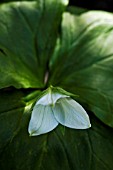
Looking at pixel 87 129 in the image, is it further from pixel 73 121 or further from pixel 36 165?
pixel 36 165

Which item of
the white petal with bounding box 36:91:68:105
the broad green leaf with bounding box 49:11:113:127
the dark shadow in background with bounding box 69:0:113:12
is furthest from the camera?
the dark shadow in background with bounding box 69:0:113:12

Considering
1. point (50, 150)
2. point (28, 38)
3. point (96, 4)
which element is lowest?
point (50, 150)

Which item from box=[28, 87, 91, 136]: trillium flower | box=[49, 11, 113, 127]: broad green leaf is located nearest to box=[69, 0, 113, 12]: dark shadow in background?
box=[49, 11, 113, 127]: broad green leaf

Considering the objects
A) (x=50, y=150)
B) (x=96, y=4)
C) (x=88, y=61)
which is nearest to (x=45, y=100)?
(x=50, y=150)

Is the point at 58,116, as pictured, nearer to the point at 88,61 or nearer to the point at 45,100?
the point at 45,100

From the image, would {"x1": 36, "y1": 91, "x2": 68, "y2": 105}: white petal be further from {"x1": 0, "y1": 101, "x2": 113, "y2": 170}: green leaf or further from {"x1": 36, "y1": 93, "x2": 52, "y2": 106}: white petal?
{"x1": 0, "y1": 101, "x2": 113, "y2": 170}: green leaf

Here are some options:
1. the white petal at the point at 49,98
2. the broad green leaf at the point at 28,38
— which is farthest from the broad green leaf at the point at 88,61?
the white petal at the point at 49,98

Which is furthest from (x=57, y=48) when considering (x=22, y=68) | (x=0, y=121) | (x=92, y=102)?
(x=0, y=121)
